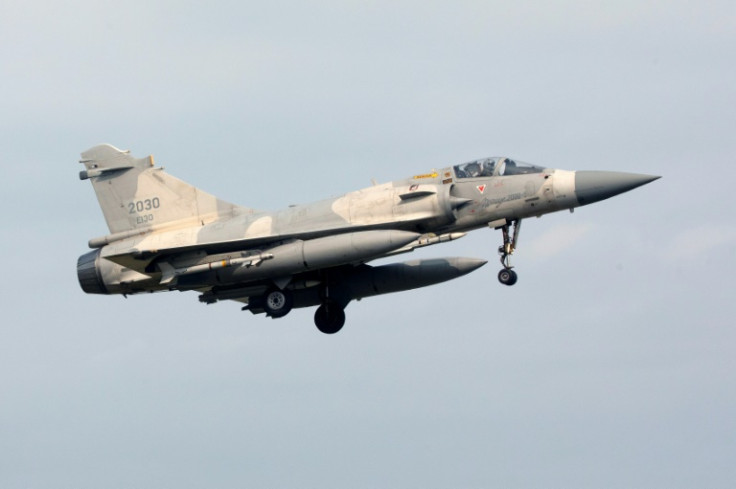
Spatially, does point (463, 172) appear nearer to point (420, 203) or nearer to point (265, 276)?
point (420, 203)

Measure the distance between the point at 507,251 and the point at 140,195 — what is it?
29.7 ft

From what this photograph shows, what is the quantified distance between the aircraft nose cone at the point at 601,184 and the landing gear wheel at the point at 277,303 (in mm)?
7069

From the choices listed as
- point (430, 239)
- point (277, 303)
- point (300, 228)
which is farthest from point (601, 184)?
point (277, 303)

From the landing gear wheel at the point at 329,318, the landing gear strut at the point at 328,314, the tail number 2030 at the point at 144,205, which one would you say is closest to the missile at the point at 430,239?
the landing gear strut at the point at 328,314

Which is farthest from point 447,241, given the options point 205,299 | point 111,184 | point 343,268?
point 111,184

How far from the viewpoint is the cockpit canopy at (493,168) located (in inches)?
1136

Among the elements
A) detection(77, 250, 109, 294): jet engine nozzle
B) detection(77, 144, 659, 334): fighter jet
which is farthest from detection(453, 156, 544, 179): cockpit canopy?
detection(77, 250, 109, 294): jet engine nozzle

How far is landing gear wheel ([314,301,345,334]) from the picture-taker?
104 feet

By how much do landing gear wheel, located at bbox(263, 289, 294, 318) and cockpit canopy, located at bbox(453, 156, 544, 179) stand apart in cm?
486

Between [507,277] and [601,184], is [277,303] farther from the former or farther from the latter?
[601,184]

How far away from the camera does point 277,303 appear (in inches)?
1166

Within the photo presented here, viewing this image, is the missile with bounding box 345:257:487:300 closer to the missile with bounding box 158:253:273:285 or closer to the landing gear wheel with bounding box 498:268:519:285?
the landing gear wheel with bounding box 498:268:519:285

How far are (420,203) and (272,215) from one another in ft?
11.4

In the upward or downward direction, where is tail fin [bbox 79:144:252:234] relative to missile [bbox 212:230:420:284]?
upward
